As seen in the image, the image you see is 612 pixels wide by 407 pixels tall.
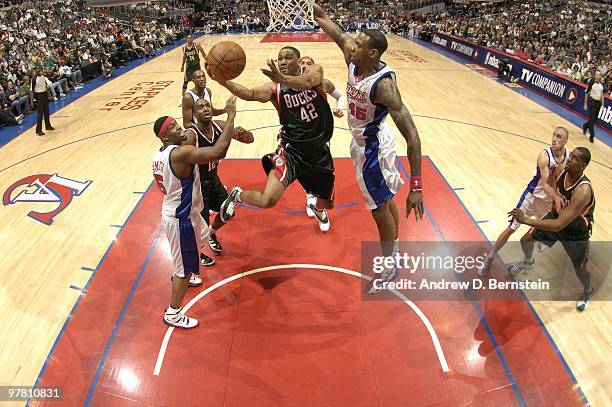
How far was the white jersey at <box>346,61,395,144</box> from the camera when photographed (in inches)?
166

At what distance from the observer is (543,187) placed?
476 centimetres

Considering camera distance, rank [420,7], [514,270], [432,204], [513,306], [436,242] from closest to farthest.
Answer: [513,306] < [514,270] < [436,242] < [432,204] < [420,7]

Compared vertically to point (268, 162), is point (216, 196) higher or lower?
lower

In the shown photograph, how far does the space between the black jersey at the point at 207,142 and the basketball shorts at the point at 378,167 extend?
62.7 inches

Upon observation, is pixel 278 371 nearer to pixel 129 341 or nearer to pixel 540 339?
pixel 129 341

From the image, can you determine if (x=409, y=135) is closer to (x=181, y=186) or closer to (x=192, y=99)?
(x=181, y=186)

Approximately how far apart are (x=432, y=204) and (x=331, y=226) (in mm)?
1758

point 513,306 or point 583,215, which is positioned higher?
point 583,215

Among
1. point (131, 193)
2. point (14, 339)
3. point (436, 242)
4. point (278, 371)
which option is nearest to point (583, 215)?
point (436, 242)

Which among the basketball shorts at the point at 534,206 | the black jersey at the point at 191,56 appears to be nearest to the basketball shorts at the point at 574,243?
the basketball shorts at the point at 534,206

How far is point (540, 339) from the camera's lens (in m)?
4.46

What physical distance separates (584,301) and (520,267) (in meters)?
0.75

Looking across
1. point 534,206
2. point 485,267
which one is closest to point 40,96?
point 485,267

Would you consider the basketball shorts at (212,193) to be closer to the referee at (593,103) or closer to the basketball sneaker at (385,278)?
the basketball sneaker at (385,278)
